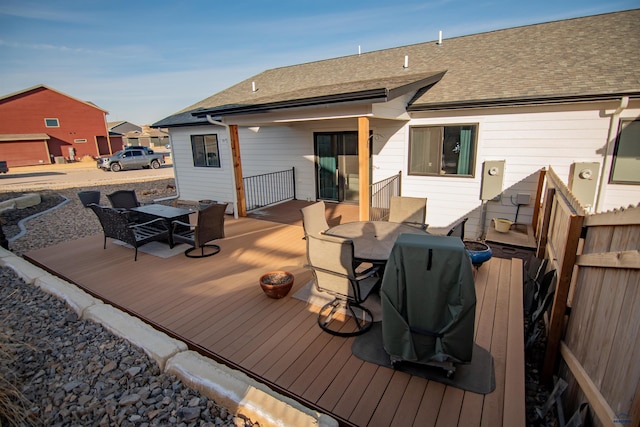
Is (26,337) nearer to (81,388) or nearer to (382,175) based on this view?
(81,388)

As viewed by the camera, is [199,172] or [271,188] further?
[199,172]

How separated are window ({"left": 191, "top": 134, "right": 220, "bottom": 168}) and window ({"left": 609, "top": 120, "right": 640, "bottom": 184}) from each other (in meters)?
9.84

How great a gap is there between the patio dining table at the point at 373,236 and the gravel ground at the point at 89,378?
181cm

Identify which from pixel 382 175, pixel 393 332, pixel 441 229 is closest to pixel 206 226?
pixel 393 332

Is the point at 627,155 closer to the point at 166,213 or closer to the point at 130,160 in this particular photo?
the point at 166,213

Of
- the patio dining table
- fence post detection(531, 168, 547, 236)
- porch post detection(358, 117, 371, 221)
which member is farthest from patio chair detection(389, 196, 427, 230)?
fence post detection(531, 168, 547, 236)

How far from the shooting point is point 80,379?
248 cm

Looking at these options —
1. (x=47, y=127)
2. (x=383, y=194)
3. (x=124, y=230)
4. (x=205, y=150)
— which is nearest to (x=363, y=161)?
(x=383, y=194)

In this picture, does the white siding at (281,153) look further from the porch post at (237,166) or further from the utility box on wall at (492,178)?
the utility box on wall at (492,178)

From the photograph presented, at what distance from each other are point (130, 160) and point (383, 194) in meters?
23.2

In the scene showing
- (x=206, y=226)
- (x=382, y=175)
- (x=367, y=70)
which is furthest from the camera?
(x=367, y=70)

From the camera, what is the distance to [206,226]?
192 inches

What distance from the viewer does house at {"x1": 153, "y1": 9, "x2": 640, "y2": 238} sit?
5320 mm

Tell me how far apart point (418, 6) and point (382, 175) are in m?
7.15
